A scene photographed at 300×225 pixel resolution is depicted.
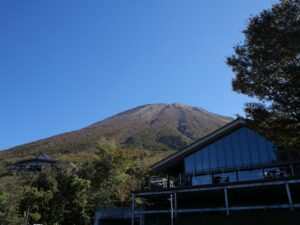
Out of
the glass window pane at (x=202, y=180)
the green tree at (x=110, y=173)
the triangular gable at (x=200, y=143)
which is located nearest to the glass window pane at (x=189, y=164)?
the triangular gable at (x=200, y=143)

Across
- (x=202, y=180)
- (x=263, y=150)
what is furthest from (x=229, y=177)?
(x=263, y=150)

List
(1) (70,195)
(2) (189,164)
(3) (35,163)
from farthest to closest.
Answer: (3) (35,163)
(1) (70,195)
(2) (189,164)

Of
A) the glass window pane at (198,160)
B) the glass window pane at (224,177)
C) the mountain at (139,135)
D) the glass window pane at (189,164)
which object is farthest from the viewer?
the mountain at (139,135)

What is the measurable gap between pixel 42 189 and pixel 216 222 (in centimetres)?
2146

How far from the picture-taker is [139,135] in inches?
4786

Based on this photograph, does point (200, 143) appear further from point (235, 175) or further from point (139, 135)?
point (139, 135)

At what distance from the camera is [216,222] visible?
18.9 m

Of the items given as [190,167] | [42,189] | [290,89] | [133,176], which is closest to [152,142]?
[133,176]

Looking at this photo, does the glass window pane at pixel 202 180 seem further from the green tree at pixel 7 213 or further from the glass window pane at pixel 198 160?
the green tree at pixel 7 213

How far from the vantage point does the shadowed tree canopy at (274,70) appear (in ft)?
40.1

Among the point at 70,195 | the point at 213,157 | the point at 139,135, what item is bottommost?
the point at 70,195

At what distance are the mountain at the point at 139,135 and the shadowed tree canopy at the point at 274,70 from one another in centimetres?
Result: 7511

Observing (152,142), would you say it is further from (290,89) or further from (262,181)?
(290,89)

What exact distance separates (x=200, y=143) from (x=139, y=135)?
96905mm
